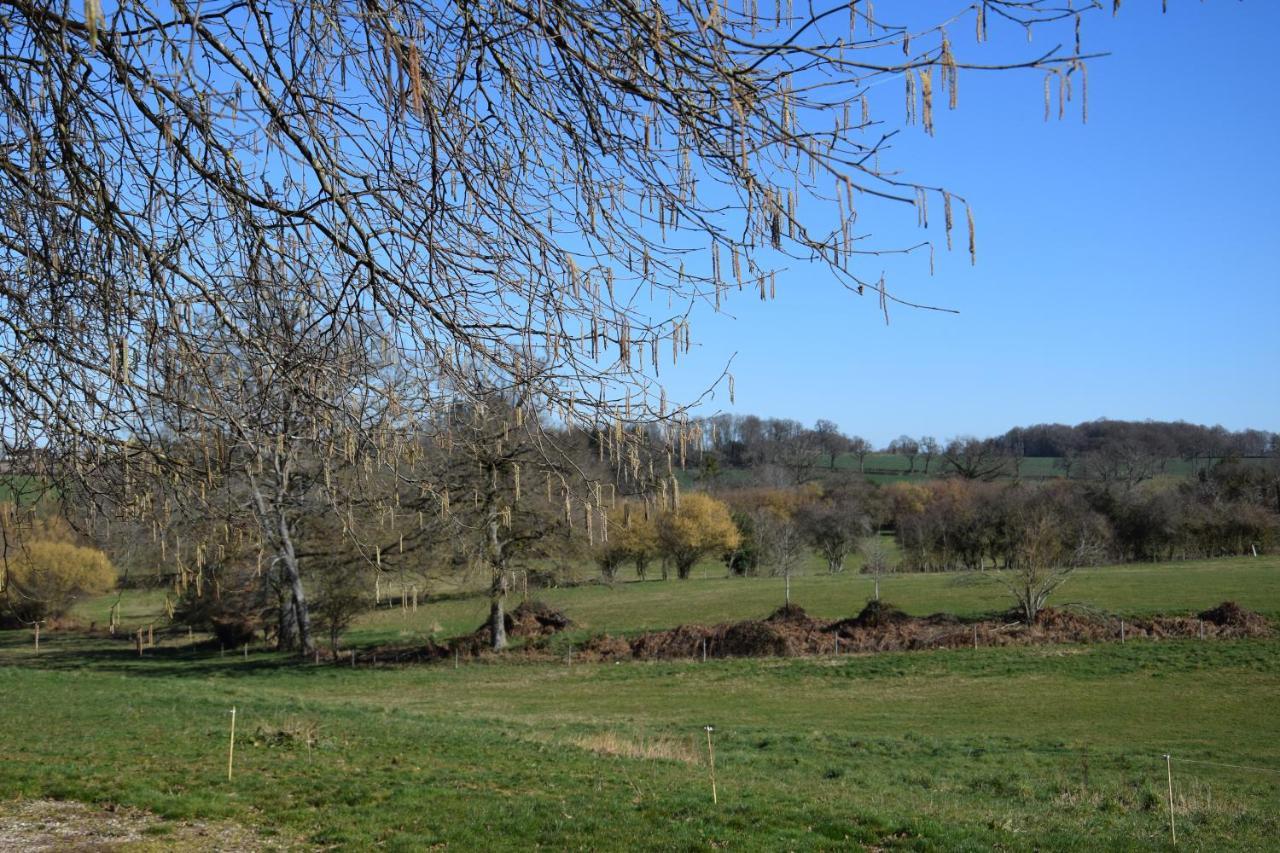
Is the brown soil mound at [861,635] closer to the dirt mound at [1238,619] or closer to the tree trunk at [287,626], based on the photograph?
the dirt mound at [1238,619]

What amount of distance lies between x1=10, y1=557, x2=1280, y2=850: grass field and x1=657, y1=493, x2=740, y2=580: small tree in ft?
91.0

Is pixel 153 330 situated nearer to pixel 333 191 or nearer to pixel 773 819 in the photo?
pixel 333 191

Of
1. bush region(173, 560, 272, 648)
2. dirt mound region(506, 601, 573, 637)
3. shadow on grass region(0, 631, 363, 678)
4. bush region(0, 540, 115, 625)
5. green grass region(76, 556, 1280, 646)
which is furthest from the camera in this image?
bush region(0, 540, 115, 625)

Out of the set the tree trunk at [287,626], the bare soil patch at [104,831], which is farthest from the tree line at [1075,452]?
the bare soil patch at [104,831]

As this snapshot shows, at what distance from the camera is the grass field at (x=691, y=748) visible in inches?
392

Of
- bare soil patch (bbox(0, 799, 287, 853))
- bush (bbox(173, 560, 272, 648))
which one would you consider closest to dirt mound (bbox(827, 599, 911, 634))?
bush (bbox(173, 560, 272, 648))

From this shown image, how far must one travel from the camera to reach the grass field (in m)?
9.95

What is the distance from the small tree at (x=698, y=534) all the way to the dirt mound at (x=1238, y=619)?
101 feet

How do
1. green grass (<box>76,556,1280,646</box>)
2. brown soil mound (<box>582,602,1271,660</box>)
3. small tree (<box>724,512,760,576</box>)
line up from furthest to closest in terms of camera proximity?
small tree (<box>724,512,760,576</box>) < green grass (<box>76,556,1280,646</box>) < brown soil mound (<box>582,602,1271,660</box>)

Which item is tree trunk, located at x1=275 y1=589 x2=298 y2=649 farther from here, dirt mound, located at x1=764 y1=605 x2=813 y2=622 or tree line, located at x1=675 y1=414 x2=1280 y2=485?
tree line, located at x1=675 y1=414 x2=1280 y2=485

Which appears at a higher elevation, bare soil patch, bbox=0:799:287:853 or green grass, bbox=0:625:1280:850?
bare soil patch, bbox=0:799:287:853

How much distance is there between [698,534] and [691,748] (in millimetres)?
46901

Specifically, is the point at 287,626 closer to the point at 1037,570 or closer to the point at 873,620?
the point at 873,620

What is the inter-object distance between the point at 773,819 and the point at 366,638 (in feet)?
118
